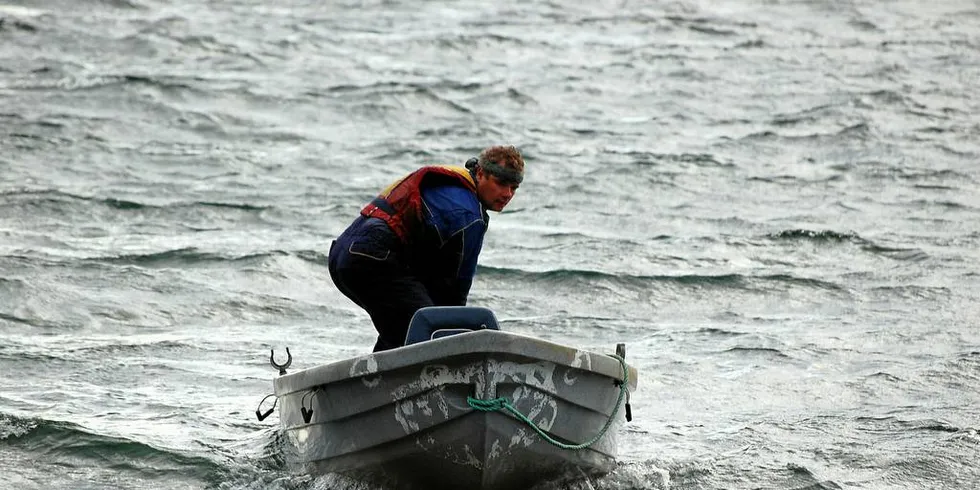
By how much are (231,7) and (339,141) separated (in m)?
12.6

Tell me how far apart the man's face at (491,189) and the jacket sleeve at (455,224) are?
0.06m

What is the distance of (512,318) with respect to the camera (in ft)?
47.1

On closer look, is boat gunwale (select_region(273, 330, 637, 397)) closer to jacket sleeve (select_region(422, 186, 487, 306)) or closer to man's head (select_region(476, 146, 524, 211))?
jacket sleeve (select_region(422, 186, 487, 306))

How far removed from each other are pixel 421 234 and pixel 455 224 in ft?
0.79

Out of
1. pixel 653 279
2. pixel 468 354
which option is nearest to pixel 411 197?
pixel 468 354

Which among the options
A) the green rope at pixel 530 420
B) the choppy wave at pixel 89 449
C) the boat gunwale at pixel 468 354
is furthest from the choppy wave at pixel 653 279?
the boat gunwale at pixel 468 354

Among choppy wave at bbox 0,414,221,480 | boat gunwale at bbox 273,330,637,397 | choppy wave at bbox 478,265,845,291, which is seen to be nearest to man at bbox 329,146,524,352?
boat gunwale at bbox 273,330,637,397

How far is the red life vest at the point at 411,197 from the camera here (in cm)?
862

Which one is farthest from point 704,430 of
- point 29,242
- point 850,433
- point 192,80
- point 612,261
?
point 192,80

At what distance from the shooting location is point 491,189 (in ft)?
28.3

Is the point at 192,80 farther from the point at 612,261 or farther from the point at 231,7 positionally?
the point at 612,261

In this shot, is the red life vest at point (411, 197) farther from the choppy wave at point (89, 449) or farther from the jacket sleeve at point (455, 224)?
the choppy wave at point (89, 449)

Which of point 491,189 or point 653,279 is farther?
point 653,279

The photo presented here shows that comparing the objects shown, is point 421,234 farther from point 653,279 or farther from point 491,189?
point 653,279
